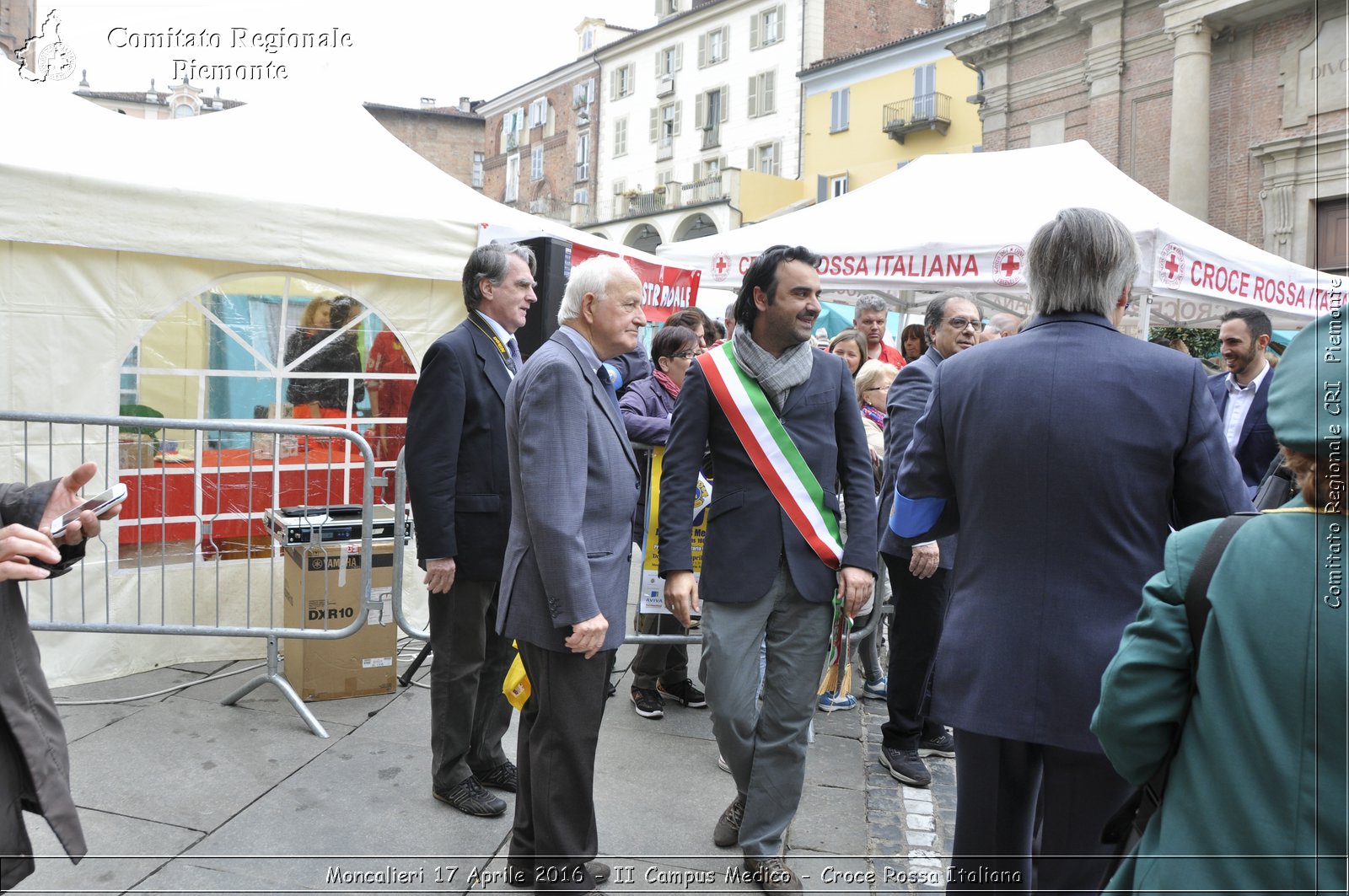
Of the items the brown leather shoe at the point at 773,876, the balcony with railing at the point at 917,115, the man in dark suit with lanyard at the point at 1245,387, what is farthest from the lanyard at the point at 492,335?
the balcony with railing at the point at 917,115

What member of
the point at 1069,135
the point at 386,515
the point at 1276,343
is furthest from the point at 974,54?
the point at 386,515

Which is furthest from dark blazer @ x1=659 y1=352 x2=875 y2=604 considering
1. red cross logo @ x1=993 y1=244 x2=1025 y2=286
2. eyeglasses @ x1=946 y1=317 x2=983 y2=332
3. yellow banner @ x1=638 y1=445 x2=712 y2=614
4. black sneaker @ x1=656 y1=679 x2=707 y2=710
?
red cross logo @ x1=993 y1=244 x2=1025 y2=286

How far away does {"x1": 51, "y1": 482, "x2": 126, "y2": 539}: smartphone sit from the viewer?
1.97m

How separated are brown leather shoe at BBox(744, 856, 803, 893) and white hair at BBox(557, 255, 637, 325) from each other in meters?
1.84

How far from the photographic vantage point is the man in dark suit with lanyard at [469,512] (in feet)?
11.7

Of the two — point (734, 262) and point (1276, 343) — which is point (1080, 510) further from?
point (1276, 343)

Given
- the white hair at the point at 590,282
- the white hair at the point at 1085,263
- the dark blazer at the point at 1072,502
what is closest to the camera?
the dark blazer at the point at 1072,502

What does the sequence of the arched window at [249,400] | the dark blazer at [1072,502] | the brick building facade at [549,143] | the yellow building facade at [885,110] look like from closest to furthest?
the dark blazer at [1072,502], the arched window at [249,400], the yellow building facade at [885,110], the brick building facade at [549,143]

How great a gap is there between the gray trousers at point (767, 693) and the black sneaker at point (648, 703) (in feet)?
5.12

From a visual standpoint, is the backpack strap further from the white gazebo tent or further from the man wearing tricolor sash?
the white gazebo tent

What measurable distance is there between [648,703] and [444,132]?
5416 centimetres

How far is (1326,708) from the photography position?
1.36 metres

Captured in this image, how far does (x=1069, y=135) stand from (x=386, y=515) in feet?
73.8

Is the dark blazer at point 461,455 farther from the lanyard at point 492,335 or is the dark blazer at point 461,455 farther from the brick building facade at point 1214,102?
the brick building facade at point 1214,102
